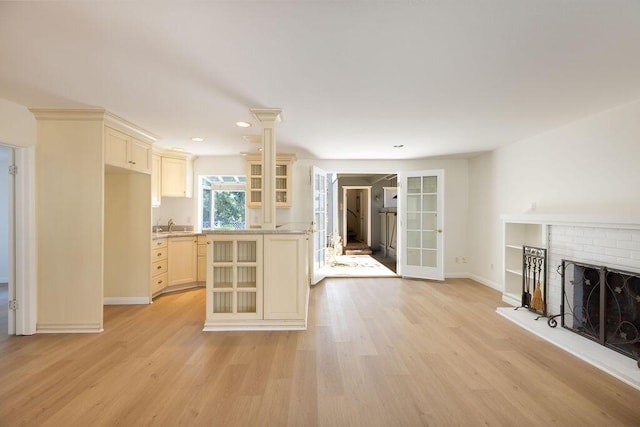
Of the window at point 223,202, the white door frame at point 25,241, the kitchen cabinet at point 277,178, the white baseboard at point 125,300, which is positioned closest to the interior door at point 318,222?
the kitchen cabinet at point 277,178

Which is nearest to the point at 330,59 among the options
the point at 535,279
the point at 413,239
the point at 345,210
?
the point at 535,279

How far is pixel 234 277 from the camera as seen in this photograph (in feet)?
9.89

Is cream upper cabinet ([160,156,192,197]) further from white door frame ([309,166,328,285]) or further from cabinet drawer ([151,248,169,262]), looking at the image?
white door frame ([309,166,328,285])

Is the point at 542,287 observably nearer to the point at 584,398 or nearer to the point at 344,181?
the point at 584,398

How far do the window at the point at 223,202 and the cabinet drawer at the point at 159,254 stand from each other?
112 centimetres

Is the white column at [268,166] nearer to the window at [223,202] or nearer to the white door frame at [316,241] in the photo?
the white door frame at [316,241]

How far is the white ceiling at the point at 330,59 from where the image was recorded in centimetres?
154

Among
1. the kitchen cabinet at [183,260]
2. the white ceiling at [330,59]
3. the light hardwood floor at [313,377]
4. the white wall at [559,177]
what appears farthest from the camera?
the kitchen cabinet at [183,260]

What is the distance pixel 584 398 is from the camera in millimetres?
1922

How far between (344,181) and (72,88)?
8.10 meters

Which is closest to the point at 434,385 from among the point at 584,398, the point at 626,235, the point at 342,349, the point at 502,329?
the point at 342,349

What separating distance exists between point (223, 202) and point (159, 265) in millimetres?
1749

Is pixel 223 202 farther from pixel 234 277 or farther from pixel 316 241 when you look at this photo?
pixel 234 277

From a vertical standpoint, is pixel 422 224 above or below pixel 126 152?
below
